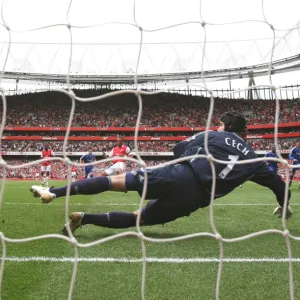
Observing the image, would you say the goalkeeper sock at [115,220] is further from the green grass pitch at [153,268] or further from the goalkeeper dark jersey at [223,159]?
the goalkeeper dark jersey at [223,159]

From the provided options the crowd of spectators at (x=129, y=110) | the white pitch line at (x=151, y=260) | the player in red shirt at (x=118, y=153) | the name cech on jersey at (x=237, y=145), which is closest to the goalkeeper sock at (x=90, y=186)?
the white pitch line at (x=151, y=260)

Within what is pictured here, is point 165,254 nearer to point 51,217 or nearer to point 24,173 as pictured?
point 51,217

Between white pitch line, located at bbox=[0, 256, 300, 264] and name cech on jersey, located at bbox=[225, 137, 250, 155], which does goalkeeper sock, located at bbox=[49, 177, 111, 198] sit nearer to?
white pitch line, located at bbox=[0, 256, 300, 264]

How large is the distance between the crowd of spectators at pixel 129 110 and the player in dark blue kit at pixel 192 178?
33.2 meters

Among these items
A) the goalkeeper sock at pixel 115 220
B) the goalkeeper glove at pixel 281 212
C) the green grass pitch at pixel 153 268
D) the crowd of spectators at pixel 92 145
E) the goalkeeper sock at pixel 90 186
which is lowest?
the green grass pitch at pixel 153 268

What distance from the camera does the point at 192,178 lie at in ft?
11.0

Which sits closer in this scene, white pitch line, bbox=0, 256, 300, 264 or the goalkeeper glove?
white pitch line, bbox=0, 256, 300, 264

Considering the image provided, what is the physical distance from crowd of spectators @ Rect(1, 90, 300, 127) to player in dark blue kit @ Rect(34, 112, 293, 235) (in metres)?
33.2

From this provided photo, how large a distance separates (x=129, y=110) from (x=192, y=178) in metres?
36.1

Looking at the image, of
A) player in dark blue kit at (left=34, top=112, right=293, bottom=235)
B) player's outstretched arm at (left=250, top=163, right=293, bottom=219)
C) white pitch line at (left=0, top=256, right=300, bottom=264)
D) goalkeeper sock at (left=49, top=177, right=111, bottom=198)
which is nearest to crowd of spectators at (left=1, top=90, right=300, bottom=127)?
player's outstretched arm at (left=250, top=163, right=293, bottom=219)

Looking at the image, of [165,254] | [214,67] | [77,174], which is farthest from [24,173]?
[165,254]

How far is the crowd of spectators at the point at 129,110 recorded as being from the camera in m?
37.8

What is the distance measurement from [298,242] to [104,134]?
33.5 metres

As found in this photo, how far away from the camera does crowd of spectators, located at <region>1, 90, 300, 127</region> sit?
124ft
